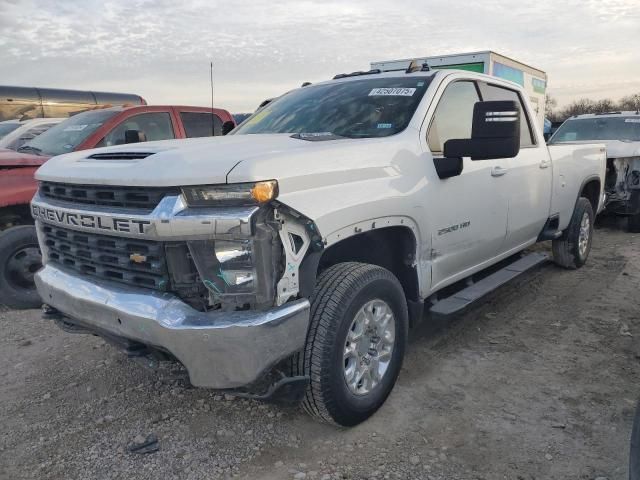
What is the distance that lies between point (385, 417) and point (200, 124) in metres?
5.04

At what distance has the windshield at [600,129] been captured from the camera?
354 inches

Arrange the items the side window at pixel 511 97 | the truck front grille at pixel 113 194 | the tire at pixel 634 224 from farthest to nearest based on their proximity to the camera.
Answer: the tire at pixel 634 224
the side window at pixel 511 97
the truck front grille at pixel 113 194

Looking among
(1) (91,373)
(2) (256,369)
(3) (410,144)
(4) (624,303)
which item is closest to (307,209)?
(2) (256,369)

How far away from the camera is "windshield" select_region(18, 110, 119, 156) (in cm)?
582

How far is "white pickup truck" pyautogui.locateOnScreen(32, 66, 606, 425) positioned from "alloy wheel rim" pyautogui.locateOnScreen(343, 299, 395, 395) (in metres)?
0.01

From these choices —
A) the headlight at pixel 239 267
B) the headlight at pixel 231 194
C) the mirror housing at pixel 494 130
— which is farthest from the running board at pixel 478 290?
the headlight at pixel 231 194

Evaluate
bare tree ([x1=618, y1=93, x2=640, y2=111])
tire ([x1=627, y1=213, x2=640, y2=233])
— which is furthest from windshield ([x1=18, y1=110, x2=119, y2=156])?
bare tree ([x1=618, y1=93, x2=640, y2=111])

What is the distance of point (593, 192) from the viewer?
6441mm

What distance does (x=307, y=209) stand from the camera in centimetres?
249

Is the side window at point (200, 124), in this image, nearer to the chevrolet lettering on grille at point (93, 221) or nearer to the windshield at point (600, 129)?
the chevrolet lettering on grille at point (93, 221)

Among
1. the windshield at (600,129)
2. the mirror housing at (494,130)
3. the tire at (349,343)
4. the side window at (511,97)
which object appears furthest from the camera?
the windshield at (600,129)

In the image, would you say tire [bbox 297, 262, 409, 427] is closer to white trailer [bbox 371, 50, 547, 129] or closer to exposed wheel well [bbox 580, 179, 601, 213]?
exposed wheel well [bbox 580, 179, 601, 213]

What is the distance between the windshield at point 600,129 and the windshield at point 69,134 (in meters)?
6.80

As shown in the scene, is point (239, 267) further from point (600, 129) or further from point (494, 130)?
point (600, 129)
